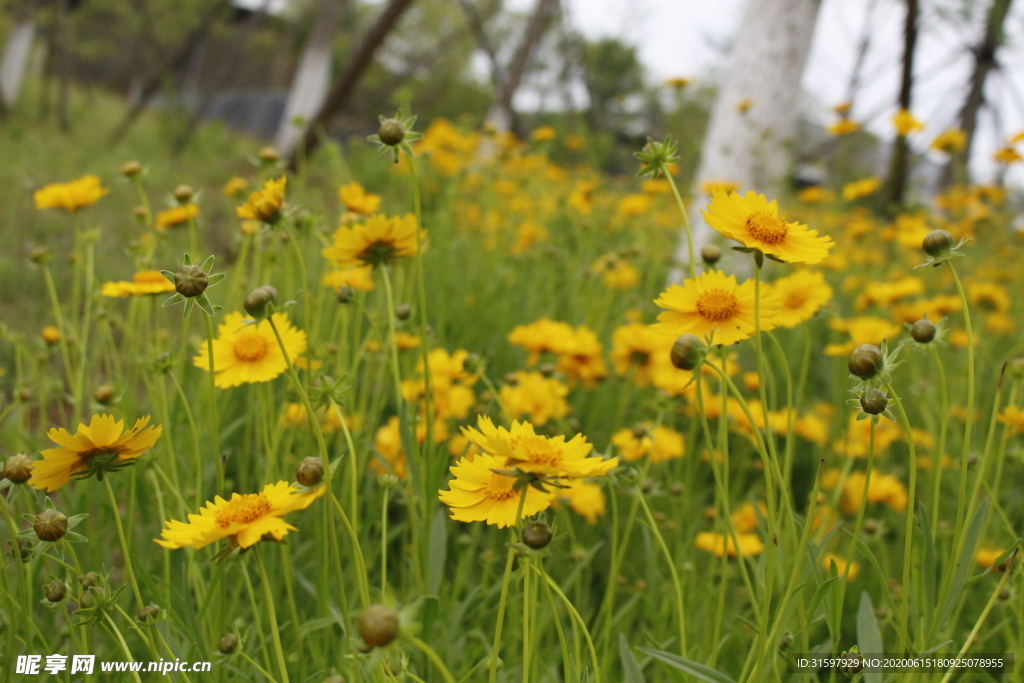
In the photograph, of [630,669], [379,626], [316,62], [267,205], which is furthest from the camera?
[316,62]

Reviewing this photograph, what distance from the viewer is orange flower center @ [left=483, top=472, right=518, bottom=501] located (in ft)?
1.57

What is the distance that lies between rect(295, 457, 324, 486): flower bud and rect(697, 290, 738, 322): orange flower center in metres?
0.32

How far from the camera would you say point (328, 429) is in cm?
92

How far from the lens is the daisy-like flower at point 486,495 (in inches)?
18.1

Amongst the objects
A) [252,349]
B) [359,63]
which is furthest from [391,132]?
[359,63]

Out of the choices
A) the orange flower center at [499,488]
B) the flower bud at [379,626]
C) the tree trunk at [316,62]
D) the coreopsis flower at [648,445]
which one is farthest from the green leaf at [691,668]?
the tree trunk at [316,62]

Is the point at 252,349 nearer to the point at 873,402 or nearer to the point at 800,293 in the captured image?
the point at 873,402

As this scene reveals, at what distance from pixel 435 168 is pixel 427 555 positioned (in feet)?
8.26

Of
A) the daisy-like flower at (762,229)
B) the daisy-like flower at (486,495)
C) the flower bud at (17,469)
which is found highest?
the daisy-like flower at (762,229)

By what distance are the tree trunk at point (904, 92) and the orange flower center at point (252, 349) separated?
3.99 meters

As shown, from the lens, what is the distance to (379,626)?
0.96ft

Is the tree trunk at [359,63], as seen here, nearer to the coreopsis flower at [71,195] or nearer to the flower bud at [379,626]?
the coreopsis flower at [71,195]

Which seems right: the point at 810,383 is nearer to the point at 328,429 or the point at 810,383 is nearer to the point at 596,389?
the point at 596,389

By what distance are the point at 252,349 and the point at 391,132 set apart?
25 cm
